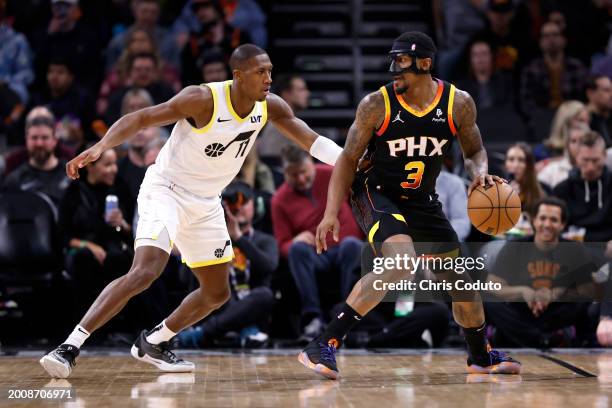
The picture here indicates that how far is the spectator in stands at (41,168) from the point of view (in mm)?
9398

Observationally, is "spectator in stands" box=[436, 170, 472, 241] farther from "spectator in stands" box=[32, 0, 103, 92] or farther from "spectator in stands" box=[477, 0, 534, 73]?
"spectator in stands" box=[32, 0, 103, 92]

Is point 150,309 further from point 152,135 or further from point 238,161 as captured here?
point 238,161

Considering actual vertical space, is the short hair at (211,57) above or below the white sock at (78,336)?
above

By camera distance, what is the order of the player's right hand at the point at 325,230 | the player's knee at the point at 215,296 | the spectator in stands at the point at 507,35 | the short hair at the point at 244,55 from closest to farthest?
the player's right hand at the point at 325,230
the short hair at the point at 244,55
the player's knee at the point at 215,296
the spectator in stands at the point at 507,35

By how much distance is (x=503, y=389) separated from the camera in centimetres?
584

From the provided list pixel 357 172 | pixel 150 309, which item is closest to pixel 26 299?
pixel 150 309

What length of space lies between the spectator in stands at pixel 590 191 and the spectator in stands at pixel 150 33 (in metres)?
4.91

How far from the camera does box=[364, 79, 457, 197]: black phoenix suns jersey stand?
6.23 metres

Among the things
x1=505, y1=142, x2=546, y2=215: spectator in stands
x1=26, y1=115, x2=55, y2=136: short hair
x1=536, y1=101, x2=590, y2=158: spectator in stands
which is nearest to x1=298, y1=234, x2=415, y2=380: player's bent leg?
x1=505, y1=142, x2=546, y2=215: spectator in stands

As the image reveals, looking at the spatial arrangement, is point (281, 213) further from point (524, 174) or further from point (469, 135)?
point (469, 135)

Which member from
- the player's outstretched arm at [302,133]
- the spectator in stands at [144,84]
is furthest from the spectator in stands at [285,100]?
the player's outstretched arm at [302,133]

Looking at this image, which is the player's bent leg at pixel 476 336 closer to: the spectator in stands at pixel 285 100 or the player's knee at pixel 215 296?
the player's knee at pixel 215 296

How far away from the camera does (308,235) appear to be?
348 inches

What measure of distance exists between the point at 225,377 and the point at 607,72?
22.5 ft
